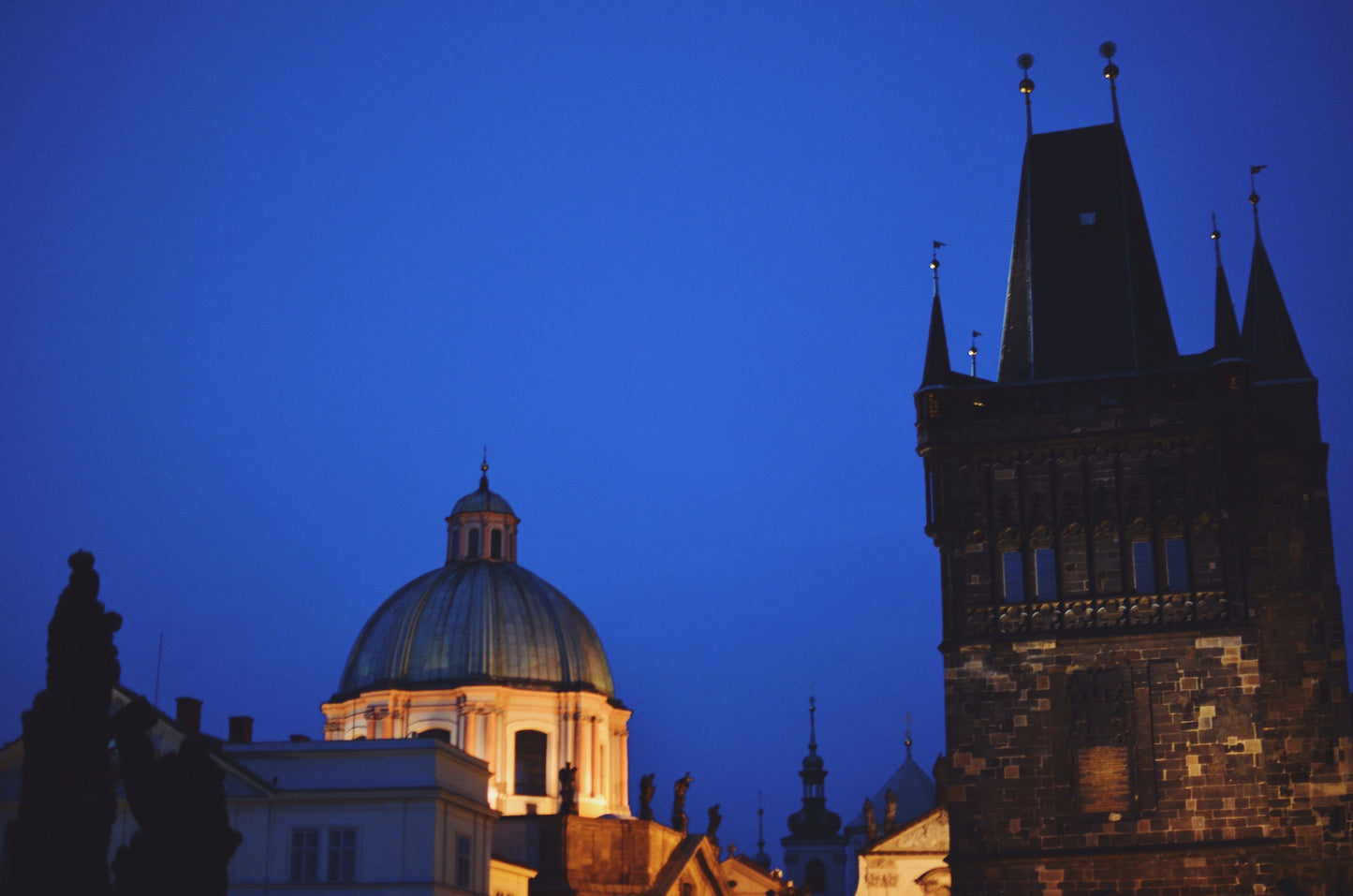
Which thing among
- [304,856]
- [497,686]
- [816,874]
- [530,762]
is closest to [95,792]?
[304,856]

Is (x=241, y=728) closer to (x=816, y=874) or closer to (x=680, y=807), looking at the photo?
(x=680, y=807)

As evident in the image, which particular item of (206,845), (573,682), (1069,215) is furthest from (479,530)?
(206,845)

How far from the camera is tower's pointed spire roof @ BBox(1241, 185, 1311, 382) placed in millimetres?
53094

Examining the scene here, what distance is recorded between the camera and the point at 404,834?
48906 millimetres

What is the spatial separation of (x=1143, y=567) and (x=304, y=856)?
24.4m

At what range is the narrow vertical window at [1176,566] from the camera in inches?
1842

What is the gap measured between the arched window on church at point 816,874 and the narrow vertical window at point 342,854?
7569 centimetres

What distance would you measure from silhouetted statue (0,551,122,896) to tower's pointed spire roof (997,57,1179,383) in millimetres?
34762

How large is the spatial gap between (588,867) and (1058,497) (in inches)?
1033

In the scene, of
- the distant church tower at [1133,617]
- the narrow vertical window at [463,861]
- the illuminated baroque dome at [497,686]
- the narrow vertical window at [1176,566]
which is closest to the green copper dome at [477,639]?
the illuminated baroque dome at [497,686]

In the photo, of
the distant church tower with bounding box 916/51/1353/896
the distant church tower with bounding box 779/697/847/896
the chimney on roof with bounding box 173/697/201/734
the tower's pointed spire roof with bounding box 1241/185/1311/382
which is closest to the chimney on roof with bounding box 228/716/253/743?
the chimney on roof with bounding box 173/697/201/734

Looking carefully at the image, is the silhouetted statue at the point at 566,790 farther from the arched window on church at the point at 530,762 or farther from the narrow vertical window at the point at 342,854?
the narrow vertical window at the point at 342,854

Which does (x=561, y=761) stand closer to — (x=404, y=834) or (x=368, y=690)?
(x=368, y=690)

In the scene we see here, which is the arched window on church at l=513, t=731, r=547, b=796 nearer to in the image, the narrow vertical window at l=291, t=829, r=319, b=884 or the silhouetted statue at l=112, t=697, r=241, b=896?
the narrow vertical window at l=291, t=829, r=319, b=884
